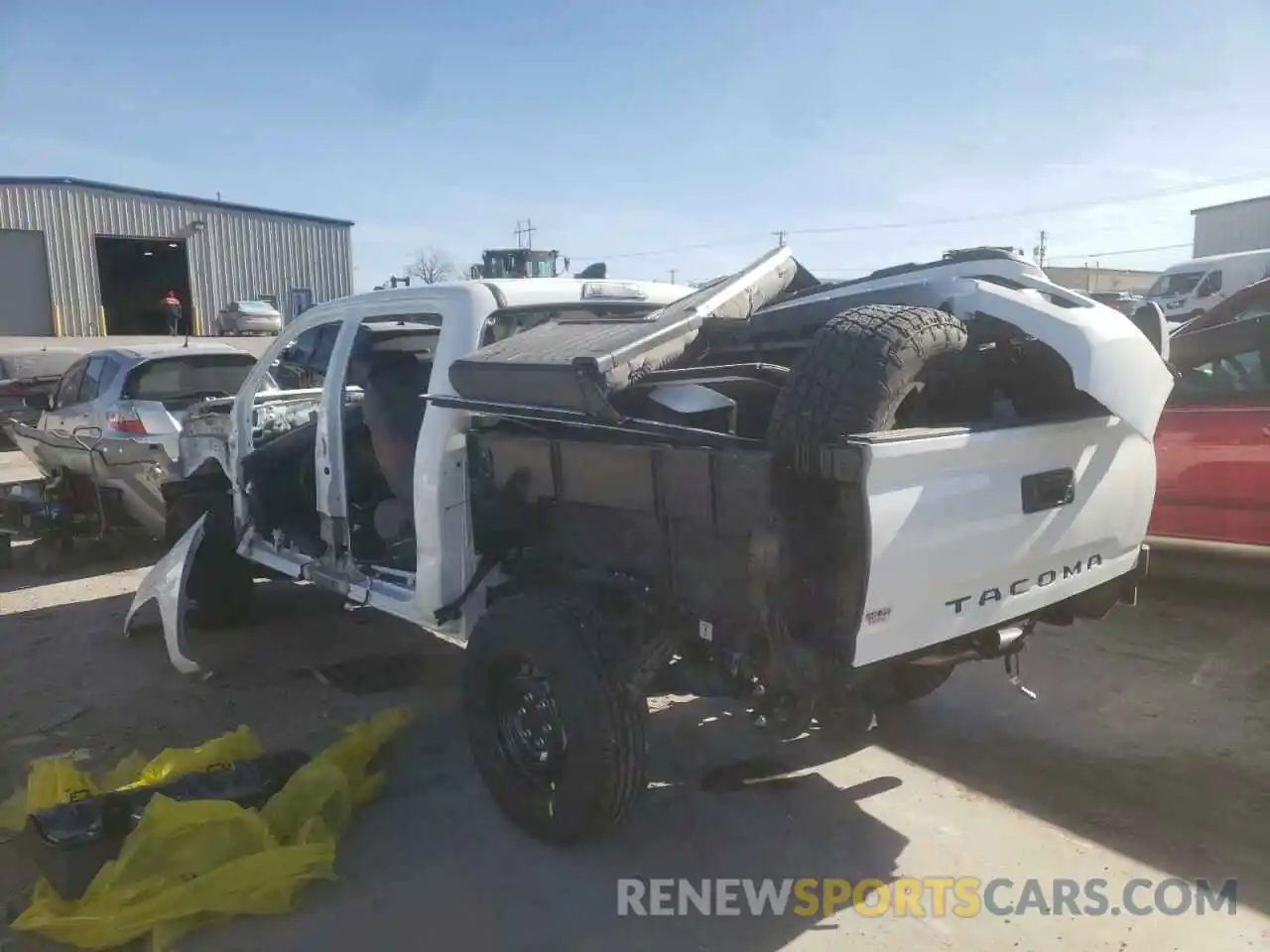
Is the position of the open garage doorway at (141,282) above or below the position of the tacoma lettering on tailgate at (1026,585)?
above

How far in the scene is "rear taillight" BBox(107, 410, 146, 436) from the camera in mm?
8055

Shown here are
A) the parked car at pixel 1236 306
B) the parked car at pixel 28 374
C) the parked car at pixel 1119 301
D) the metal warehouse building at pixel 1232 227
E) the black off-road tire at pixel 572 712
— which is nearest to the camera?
the black off-road tire at pixel 572 712

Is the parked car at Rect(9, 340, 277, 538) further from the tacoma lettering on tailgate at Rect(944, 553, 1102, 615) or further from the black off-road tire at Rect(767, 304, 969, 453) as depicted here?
the tacoma lettering on tailgate at Rect(944, 553, 1102, 615)

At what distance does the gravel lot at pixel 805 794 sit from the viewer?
3008 millimetres

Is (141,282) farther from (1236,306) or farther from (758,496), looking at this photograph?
(758,496)

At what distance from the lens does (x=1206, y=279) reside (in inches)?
817

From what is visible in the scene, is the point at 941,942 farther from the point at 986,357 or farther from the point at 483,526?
the point at 483,526

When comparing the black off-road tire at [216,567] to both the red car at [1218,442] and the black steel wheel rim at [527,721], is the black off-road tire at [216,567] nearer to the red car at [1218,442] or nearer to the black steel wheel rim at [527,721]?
the black steel wheel rim at [527,721]

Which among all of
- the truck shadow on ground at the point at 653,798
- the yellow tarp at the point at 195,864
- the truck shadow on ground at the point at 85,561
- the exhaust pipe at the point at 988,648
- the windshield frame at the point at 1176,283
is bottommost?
the truck shadow on ground at the point at 85,561

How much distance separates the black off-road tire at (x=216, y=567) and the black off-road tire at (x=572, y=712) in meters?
3.12

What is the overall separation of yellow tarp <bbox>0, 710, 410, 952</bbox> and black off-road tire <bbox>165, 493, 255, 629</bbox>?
257cm

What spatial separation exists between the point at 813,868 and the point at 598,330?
203cm

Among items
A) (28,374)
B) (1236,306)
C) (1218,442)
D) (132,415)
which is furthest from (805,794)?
(28,374)

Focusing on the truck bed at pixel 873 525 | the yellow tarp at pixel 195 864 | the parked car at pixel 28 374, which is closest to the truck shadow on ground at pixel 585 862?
the yellow tarp at pixel 195 864
